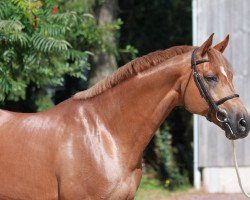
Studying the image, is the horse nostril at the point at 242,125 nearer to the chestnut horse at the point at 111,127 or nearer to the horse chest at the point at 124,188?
the chestnut horse at the point at 111,127

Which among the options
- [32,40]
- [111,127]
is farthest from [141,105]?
[32,40]

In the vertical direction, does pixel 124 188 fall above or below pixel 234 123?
below

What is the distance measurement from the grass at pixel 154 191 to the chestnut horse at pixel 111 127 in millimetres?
5658

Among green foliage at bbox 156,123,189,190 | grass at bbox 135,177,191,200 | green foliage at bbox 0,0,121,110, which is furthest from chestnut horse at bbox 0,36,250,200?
green foliage at bbox 156,123,189,190

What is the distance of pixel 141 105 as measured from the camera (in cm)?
498

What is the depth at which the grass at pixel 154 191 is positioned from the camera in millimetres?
10761

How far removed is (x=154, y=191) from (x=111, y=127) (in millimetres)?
6639

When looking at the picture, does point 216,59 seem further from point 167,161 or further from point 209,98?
point 167,161

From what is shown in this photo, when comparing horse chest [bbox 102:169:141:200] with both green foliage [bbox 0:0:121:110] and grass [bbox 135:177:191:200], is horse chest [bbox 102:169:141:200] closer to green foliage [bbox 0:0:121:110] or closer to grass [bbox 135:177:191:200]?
green foliage [bbox 0:0:121:110]

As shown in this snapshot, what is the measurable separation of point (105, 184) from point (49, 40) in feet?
9.34

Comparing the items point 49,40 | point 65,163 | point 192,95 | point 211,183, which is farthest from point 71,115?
point 211,183

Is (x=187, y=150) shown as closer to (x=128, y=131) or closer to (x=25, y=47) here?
(x=25, y=47)

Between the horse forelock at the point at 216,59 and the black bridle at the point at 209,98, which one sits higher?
the horse forelock at the point at 216,59

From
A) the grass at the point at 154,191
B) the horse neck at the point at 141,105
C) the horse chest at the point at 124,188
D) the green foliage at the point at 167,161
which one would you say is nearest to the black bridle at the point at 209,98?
the horse neck at the point at 141,105
